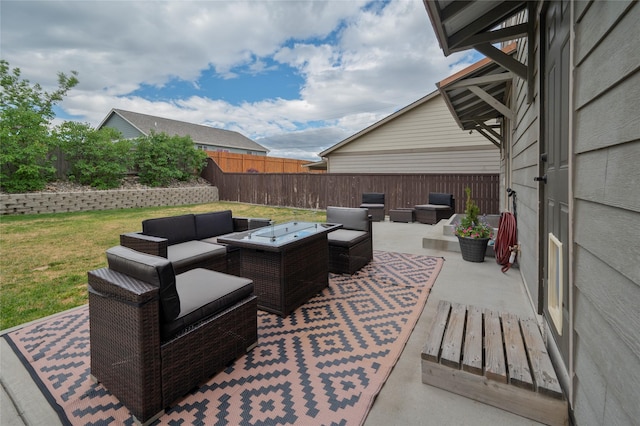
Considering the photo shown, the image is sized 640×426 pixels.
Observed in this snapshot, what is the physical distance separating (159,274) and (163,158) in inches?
536

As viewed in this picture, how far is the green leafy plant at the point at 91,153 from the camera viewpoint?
10.7m

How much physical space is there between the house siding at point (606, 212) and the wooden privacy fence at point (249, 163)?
16.2 m

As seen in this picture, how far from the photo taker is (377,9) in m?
6.84

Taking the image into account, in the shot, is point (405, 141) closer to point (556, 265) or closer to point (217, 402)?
point (556, 265)

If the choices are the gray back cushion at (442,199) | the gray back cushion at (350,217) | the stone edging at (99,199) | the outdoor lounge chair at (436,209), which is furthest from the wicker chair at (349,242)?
the stone edging at (99,199)

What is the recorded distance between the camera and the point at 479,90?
3.93 m

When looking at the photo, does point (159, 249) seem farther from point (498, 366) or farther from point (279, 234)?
point (498, 366)

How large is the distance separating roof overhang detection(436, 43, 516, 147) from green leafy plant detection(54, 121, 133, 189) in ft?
40.1

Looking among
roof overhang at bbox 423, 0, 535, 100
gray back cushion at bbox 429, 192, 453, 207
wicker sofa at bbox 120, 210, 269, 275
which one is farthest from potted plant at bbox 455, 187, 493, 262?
gray back cushion at bbox 429, 192, 453, 207

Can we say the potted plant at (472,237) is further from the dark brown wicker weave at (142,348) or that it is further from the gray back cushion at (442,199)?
the gray back cushion at (442,199)

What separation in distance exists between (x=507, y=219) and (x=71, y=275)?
5959mm

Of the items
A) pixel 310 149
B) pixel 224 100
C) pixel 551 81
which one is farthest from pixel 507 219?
pixel 310 149

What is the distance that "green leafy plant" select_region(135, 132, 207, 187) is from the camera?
43.0 feet

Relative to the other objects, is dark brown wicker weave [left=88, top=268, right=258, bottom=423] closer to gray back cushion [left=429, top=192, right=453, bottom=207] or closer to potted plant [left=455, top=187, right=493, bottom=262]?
potted plant [left=455, top=187, right=493, bottom=262]
